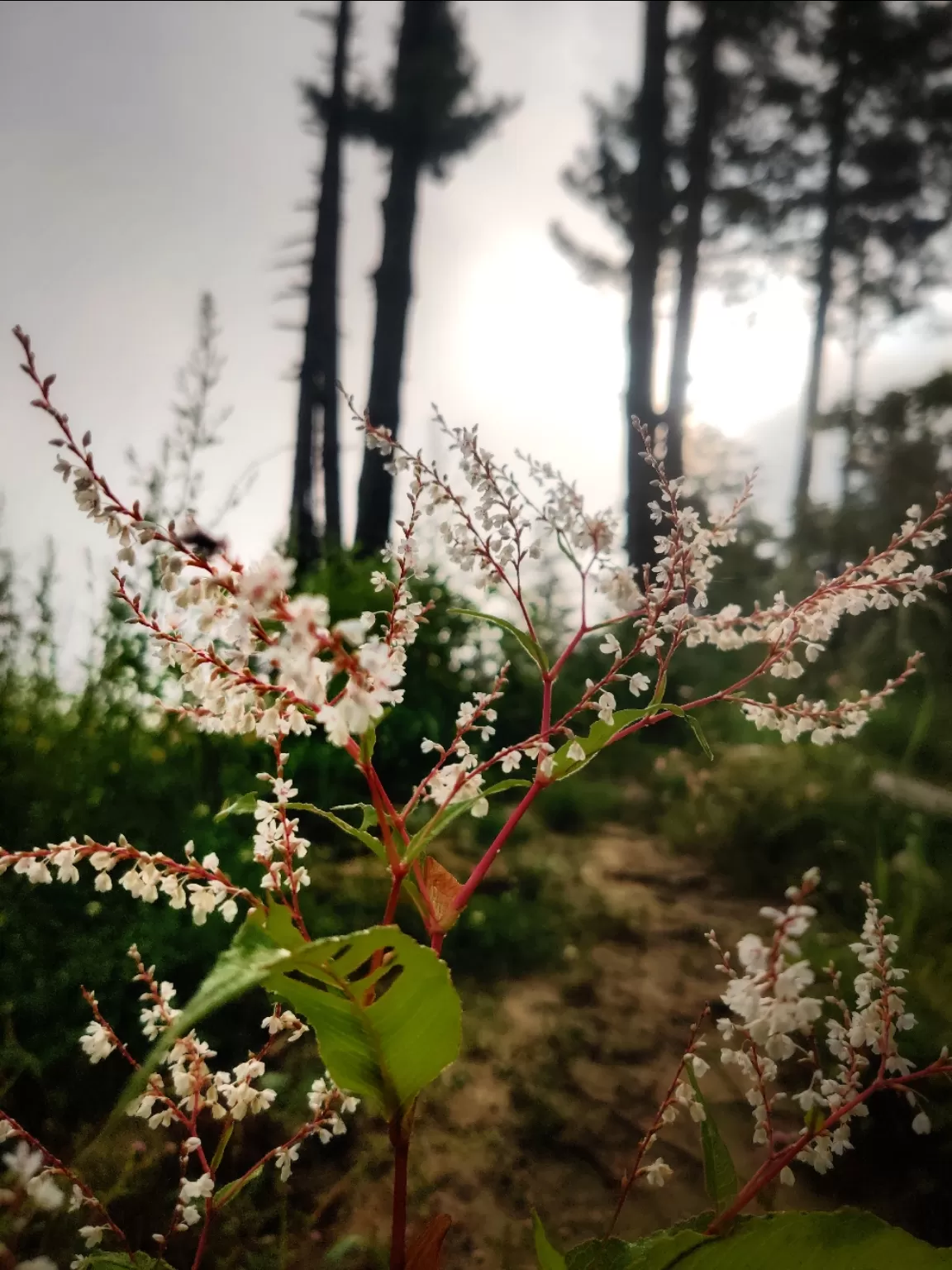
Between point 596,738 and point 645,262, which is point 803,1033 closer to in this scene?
point 596,738

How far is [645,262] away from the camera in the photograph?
2.67 m

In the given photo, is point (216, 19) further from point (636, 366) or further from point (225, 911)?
point (225, 911)

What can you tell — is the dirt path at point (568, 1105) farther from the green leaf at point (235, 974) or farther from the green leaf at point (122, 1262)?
the green leaf at point (235, 974)

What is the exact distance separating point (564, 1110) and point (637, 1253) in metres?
0.45

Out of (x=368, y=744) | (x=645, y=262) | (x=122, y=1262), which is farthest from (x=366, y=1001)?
(x=645, y=262)

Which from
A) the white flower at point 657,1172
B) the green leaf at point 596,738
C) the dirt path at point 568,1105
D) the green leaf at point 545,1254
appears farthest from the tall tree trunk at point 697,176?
the green leaf at point 545,1254

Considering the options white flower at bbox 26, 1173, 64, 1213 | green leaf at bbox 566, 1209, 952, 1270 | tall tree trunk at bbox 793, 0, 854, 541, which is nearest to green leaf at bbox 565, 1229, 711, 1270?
green leaf at bbox 566, 1209, 952, 1270

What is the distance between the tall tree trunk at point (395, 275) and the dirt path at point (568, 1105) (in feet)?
5.40

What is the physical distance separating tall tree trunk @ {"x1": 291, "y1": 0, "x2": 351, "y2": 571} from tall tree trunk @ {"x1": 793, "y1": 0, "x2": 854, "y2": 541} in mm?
2140

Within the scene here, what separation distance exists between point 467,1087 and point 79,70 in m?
2.07

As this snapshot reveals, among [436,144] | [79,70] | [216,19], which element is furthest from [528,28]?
[79,70]

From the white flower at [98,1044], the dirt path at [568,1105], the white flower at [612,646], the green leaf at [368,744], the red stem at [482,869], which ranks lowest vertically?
the dirt path at [568,1105]

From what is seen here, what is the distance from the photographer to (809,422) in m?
3.56

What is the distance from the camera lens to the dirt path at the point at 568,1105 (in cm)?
76
